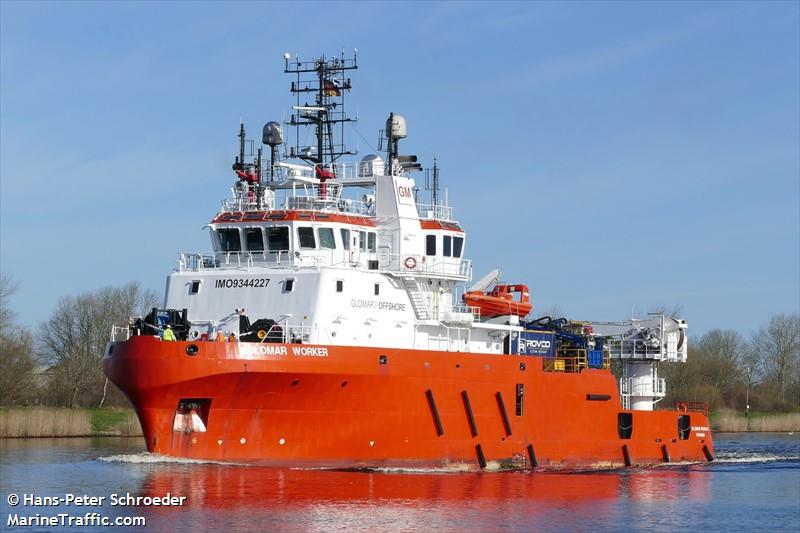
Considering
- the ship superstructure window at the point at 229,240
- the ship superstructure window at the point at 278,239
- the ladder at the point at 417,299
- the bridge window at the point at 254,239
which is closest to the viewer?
the ship superstructure window at the point at 278,239

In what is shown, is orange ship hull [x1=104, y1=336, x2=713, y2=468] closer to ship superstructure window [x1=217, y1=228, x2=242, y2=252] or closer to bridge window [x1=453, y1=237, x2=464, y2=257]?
bridge window [x1=453, y1=237, x2=464, y2=257]

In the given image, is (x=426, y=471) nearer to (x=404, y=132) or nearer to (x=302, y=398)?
(x=302, y=398)

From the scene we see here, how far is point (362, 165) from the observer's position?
37656 mm

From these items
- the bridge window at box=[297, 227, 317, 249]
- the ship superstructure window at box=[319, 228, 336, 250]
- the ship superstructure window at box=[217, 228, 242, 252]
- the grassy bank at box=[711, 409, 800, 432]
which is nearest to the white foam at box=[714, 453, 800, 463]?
the ship superstructure window at box=[319, 228, 336, 250]

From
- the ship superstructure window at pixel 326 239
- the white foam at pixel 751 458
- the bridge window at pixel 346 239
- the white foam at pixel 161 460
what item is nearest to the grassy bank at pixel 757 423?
the white foam at pixel 751 458

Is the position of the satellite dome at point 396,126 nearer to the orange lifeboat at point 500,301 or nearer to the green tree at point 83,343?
the orange lifeboat at point 500,301

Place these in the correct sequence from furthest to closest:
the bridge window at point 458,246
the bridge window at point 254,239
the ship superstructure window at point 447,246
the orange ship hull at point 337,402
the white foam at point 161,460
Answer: the bridge window at point 458,246 < the ship superstructure window at point 447,246 < the bridge window at point 254,239 < the white foam at point 161,460 < the orange ship hull at point 337,402

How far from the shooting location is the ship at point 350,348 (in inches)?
1228

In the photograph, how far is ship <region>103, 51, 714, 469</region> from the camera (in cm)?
3120

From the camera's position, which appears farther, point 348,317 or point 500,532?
point 348,317

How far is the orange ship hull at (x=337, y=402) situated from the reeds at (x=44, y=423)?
1638cm

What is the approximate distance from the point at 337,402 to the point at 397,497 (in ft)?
12.3

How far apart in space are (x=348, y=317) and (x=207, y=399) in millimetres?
4465

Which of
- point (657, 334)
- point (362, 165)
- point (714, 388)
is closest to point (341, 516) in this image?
point (362, 165)
